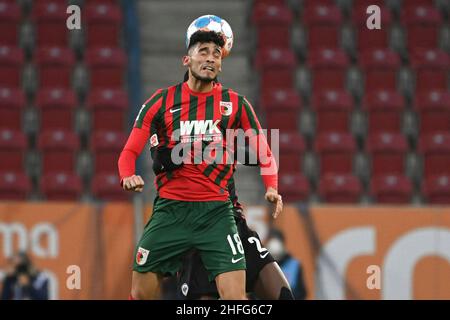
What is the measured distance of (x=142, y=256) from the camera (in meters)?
5.25

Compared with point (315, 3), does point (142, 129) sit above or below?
below

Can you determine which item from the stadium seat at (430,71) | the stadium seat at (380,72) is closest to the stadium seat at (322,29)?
the stadium seat at (380,72)

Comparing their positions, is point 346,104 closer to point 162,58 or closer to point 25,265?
point 162,58

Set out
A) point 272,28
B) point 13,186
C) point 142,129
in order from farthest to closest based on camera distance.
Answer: point 272,28 → point 13,186 → point 142,129

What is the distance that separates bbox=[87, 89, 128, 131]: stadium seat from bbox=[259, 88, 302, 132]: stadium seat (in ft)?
5.61

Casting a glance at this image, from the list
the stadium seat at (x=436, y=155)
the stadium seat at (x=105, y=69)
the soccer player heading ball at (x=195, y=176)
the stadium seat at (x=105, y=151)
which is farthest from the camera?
the stadium seat at (x=105, y=69)

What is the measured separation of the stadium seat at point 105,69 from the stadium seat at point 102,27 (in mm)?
456

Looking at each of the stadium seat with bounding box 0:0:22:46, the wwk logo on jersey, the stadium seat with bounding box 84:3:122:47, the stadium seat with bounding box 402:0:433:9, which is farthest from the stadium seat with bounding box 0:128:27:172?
the wwk logo on jersey

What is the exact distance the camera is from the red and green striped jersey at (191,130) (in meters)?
5.30

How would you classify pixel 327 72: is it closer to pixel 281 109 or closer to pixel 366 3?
pixel 281 109

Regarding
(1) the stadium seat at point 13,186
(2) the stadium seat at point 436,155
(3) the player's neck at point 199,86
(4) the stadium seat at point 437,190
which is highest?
(3) the player's neck at point 199,86

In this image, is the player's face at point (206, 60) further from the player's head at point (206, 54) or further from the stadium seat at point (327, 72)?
the stadium seat at point (327, 72)

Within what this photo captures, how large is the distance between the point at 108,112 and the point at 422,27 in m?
4.49

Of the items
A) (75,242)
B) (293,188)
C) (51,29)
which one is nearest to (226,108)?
(75,242)
